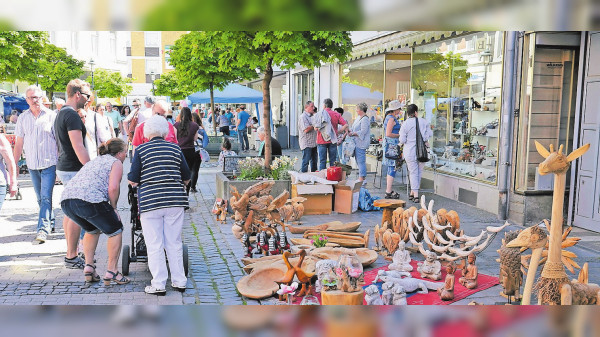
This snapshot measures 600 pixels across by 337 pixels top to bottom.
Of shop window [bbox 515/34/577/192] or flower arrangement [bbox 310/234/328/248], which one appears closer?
flower arrangement [bbox 310/234/328/248]

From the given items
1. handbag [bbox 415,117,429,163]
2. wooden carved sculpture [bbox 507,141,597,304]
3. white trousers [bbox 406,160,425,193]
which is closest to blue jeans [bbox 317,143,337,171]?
white trousers [bbox 406,160,425,193]

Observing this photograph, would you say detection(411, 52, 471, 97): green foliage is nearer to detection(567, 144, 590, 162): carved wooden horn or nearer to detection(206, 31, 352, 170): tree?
detection(206, 31, 352, 170): tree

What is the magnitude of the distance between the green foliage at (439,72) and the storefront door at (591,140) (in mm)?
2922

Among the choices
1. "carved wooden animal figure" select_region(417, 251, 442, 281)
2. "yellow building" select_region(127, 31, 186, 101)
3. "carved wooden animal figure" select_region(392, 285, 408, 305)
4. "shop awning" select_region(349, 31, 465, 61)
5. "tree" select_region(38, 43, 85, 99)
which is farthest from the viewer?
"yellow building" select_region(127, 31, 186, 101)

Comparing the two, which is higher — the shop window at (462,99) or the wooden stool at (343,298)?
the shop window at (462,99)

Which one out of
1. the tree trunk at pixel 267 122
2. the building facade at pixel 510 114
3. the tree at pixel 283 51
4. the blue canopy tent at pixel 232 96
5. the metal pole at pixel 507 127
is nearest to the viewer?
the building facade at pixel 510 114

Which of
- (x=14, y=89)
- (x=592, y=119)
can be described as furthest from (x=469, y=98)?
(x=14, y=89)

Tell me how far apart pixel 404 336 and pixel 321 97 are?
65.0ft

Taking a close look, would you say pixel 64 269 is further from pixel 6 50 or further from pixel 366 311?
pixel 6 50

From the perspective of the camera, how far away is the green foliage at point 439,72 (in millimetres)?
11297

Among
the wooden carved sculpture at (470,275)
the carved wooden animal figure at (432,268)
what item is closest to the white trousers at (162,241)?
the carved wooden animal figure at (432,268)

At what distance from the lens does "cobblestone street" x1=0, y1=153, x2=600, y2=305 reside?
17.1 ft

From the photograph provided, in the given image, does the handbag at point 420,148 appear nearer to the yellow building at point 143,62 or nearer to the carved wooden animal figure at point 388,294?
the carved wooden animal figure at point 388,294

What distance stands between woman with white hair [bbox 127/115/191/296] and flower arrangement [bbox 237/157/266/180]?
4604 mm
